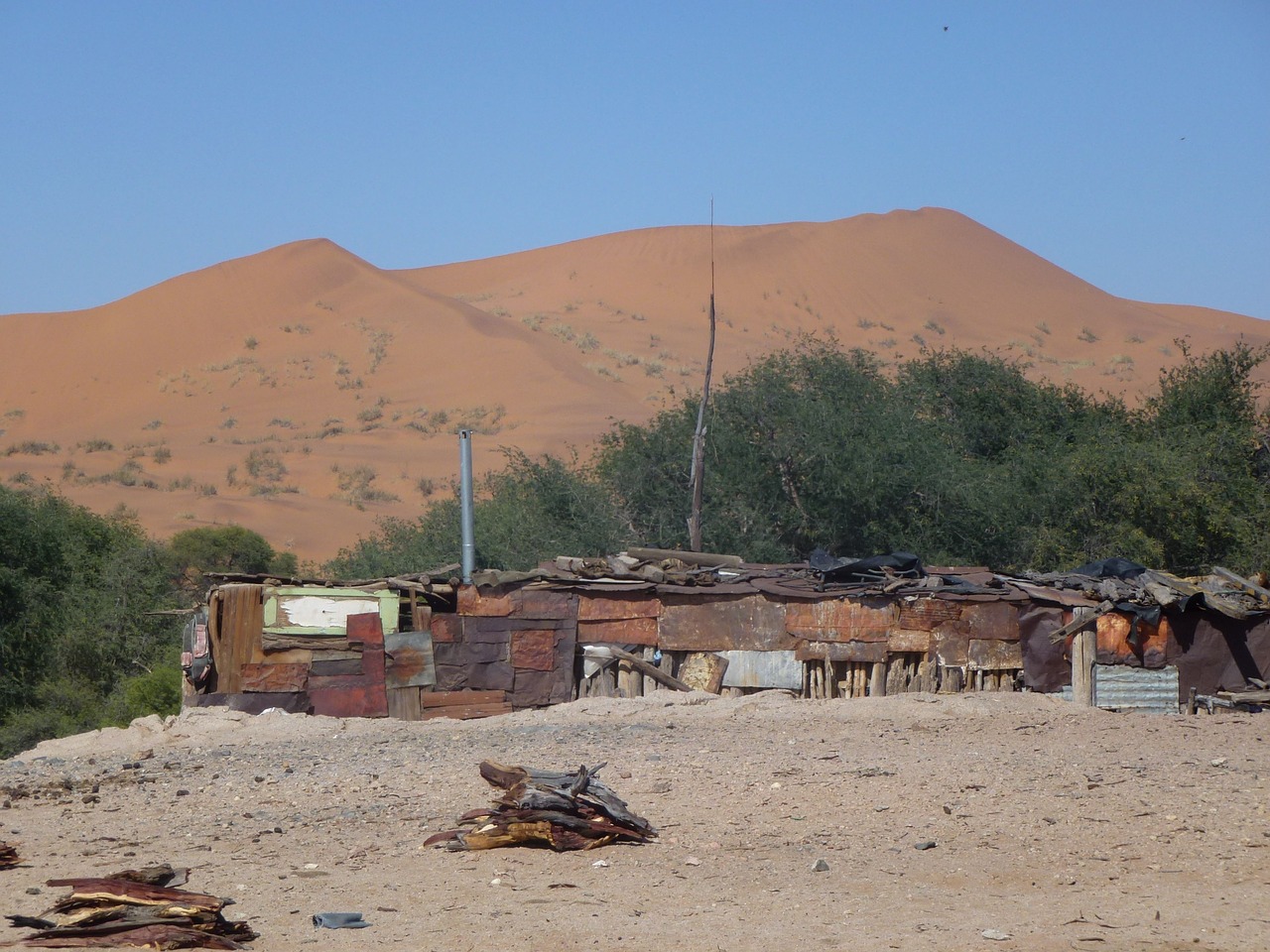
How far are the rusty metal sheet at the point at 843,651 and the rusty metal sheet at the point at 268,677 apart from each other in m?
5.51

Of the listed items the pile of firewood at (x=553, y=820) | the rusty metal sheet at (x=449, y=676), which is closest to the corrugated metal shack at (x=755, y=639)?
the rusty metal sheet at (x=449, y=676)

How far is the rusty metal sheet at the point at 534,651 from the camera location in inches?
563

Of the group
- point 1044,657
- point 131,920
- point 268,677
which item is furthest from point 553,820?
point 1044,657

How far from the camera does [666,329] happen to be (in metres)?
69.5

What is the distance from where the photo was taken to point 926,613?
1420 centimetres

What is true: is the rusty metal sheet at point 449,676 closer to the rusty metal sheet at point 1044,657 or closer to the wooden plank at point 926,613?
the wooden plank at point 926,613

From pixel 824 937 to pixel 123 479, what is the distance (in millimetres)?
41171

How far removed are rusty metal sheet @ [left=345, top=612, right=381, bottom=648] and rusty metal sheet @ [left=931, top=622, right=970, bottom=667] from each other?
6132 millimetres

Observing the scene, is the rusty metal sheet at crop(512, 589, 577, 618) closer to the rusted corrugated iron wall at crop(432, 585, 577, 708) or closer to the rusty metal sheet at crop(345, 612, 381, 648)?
the rusted corrugated iron wall at crop(432, 585, 577, 708)

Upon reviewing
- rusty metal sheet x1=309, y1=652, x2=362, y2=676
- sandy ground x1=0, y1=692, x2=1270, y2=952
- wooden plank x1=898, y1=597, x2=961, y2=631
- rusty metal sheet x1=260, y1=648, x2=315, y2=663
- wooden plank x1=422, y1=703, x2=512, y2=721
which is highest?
wooden plank x1=898, y1=597, x2=961, y2=631

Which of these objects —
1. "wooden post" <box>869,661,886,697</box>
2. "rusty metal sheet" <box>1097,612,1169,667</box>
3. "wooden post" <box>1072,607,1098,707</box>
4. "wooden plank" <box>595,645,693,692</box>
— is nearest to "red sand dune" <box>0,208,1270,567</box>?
"wooden plank" <box>595,645,693,692</box>

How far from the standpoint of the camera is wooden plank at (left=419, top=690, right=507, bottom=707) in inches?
553

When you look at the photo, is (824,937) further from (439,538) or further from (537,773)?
(439,538)

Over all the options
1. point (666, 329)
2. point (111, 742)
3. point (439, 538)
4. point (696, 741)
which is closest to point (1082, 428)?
point (439, 538)
